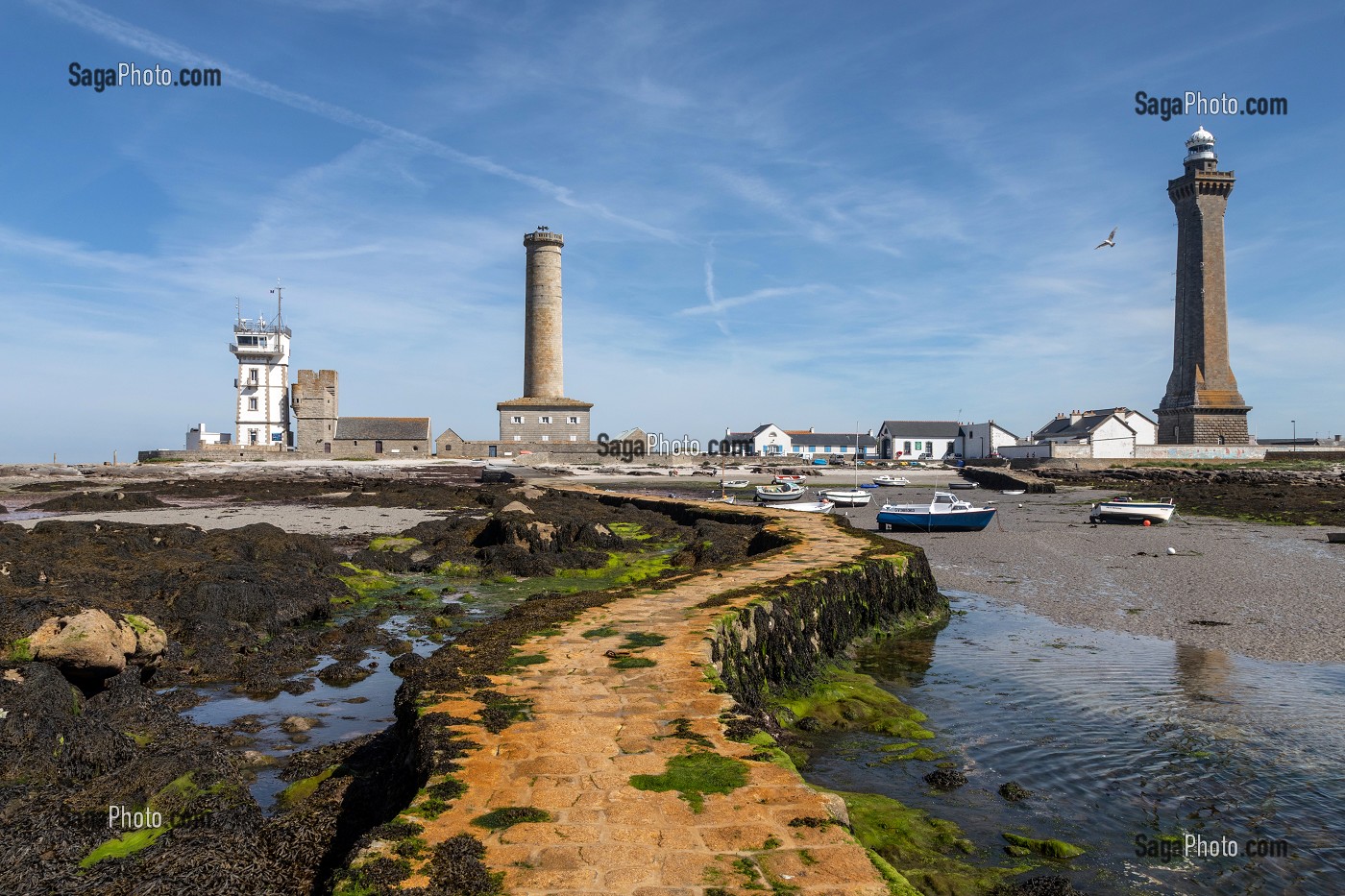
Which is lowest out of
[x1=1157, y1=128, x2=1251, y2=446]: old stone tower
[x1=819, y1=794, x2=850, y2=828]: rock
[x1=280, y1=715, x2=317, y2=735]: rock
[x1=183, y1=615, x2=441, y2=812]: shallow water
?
[x1=183, y1=615, x2=441, y2=812]: shallow water

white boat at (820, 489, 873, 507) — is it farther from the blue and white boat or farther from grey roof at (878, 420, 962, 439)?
grey roof at (878, 420, 962, 439)

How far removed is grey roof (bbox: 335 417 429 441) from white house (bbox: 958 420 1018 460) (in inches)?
2725

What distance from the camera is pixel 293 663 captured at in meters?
10.8

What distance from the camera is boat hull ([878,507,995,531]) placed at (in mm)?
30984

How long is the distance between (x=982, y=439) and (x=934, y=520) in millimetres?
88122

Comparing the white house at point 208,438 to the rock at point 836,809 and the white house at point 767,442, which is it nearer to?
the white house at point 767,442

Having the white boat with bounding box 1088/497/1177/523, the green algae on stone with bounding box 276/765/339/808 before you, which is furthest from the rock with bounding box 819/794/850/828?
the white boat with bounding box 1088/497/1177/523

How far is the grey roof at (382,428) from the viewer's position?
3282 inches

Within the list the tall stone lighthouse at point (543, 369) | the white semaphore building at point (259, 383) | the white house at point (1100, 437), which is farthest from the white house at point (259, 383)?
the white house at point (1100, 437)

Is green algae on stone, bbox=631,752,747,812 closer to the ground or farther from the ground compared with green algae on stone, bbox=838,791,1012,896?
farther from the ground

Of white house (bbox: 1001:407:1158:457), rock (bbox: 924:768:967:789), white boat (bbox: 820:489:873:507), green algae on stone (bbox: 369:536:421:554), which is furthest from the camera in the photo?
white house (bbox: 1001:407:1158:457)

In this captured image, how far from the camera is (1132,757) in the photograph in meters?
7.97

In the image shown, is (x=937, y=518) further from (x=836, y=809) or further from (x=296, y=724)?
(x=836, y=809)

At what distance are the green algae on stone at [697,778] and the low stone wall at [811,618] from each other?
1.44m
